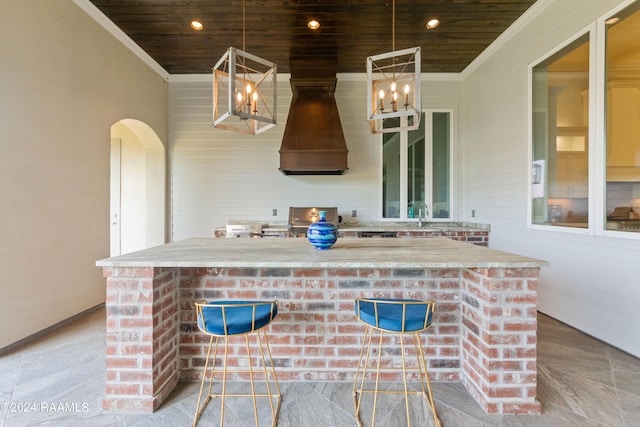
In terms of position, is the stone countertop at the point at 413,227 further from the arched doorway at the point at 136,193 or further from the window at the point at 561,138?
the arched doorway at the point at 136,193

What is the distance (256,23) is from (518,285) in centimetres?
368

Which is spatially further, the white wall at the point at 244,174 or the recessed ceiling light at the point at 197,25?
the white wall at the point at 244,174

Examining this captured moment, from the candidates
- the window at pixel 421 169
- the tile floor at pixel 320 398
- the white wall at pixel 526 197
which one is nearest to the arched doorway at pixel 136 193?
the tile floor at pixel 320 398

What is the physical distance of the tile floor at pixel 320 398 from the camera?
159 centimetres

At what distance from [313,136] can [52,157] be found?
9.24ft

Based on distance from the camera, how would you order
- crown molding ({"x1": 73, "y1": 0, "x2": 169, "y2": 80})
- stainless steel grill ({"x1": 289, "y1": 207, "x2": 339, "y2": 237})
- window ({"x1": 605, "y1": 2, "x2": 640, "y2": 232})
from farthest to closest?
1. stainless steel grill ({"x1": 289, "y1": 207, "x2": 339, "y2": 237})
2. crown molding ({"x1": 73, "y1": 0, "x2": 169, "y2": 80})
3. window ({"x1": 605, "y1": 2, "x2": 640, "y2": 232})

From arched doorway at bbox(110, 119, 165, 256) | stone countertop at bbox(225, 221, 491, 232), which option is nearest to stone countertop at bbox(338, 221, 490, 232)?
stone countertop at bbox(225, 221, 491, 232)

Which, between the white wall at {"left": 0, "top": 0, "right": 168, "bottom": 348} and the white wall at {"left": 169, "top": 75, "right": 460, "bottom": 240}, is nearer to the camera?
the white wall at {"left": 0, "top": 0, "right": 168, "bottom": 348}

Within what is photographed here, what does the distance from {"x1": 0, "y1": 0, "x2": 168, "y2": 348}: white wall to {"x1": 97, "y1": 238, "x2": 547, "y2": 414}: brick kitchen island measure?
155 cm

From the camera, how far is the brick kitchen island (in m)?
1.60

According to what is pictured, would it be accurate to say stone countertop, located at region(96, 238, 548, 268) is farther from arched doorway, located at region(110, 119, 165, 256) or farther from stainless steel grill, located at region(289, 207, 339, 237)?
arched doorway, located at region(110, 119, 165, 256)

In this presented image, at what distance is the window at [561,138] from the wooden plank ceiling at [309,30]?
83 centimetres

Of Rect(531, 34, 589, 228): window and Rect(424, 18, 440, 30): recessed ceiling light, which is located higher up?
Rect(424, 18, 440, 30): recessed ceiling light

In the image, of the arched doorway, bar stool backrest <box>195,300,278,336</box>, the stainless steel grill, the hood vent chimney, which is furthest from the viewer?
the arched doorway
